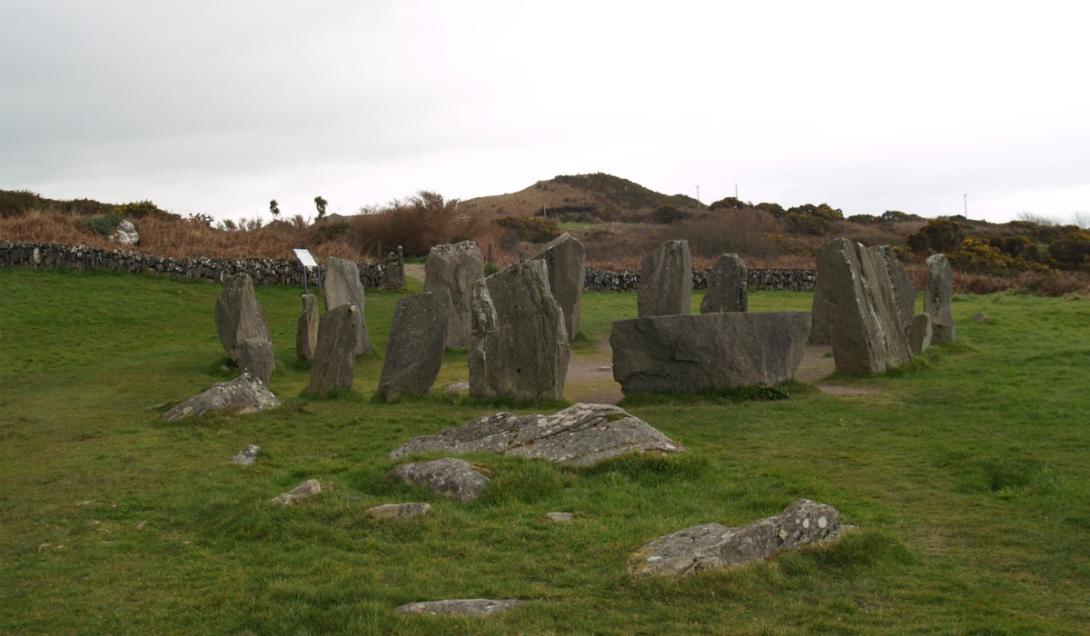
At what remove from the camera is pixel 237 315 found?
2172 cm

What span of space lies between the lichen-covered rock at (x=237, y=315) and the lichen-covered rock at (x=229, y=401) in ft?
17.0

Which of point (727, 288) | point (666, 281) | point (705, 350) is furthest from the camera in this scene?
point (666, 281)

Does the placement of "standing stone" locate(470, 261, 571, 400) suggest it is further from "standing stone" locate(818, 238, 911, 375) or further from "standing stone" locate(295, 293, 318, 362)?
"standing stone" locate(295, 293, 318, 362)

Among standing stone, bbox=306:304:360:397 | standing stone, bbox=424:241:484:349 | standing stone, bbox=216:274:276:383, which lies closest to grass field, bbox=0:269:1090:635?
standing stone, bbox=306:304:360:397

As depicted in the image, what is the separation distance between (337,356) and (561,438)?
747 centimetres

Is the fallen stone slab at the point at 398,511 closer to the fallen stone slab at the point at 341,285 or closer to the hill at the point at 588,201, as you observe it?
the fallen stone slab at the point at 341,285

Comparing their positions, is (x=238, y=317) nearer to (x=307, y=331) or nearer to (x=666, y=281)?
(x=307, y=331)

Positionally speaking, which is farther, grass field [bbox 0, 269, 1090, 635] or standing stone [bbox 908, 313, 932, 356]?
standing stone [bbox 908, 313, 932, 356]

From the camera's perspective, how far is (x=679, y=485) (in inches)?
416

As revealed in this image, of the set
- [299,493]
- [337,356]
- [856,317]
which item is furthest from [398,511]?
[856,317]

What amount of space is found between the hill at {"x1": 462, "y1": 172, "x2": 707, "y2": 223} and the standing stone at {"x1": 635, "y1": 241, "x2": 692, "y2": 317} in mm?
52820

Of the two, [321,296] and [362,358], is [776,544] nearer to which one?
[362,358]

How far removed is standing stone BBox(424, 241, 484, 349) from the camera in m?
26.2

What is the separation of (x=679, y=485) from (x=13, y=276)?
27874 millimetres
